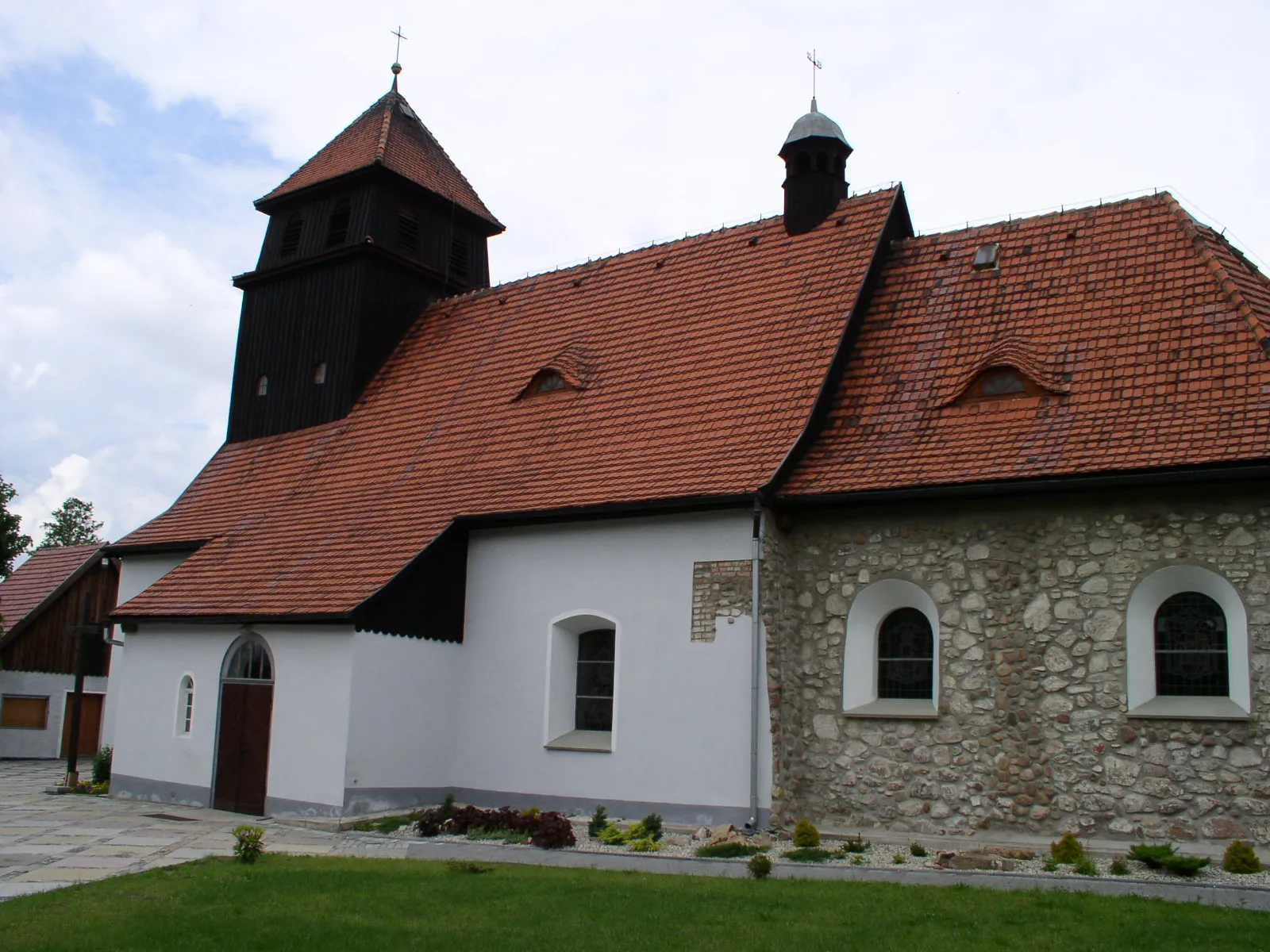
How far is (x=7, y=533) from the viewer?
2053cm

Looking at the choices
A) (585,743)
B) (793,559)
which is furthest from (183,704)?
(793,559)

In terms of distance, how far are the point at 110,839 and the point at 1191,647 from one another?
36.7 ft

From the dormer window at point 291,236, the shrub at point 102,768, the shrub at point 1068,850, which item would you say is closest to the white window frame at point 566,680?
the shrub at point 1068,850

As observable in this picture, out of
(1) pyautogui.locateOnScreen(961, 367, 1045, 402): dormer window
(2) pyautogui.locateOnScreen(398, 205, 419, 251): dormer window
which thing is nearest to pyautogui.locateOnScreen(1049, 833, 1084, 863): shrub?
(1) pyautogui.locateOnScreen(961, 367, 1045, 402): dormer window

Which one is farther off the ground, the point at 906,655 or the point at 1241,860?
the point at 906,655

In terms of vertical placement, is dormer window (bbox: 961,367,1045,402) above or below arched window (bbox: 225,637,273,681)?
above

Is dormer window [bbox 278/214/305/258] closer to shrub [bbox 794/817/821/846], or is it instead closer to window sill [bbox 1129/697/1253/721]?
shrub [bbox 794/817/821/846]

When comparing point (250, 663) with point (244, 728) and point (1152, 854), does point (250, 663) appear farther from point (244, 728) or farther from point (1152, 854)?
point (1152, 854)

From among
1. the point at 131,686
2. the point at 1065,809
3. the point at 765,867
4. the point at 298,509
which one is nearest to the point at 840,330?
the point at 1065,809

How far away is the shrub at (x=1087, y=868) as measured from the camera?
379 inches

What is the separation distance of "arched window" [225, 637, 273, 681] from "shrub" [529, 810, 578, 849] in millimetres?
5409

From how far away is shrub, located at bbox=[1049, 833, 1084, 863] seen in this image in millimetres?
10391

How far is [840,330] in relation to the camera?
15.3m

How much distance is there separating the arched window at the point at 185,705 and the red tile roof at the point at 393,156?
32.4 ft
